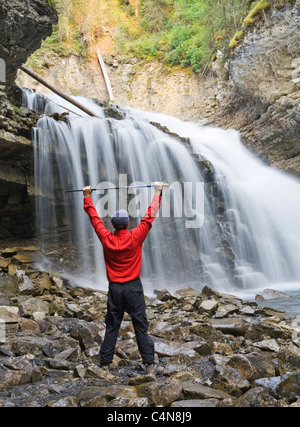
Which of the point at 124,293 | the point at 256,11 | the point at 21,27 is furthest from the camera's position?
the point at 256,11

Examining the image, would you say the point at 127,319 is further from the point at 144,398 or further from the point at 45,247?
the point at 45,247

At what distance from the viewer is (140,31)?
27.0 m

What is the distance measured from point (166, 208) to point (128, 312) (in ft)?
28.6

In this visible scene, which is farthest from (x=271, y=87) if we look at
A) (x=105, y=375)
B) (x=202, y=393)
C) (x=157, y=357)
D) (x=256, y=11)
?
(x=202, y=393)

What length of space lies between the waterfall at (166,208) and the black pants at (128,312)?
6192mm

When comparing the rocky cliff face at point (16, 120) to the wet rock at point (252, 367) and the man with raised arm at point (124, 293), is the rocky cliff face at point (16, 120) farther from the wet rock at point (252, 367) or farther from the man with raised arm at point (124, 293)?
the wet rock at point (252, 367)

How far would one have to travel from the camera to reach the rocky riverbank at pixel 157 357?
258cm

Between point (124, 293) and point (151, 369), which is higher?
point (124, 293)

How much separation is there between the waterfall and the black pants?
6.19 metres

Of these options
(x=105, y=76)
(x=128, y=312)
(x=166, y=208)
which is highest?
(x=105, y=76)

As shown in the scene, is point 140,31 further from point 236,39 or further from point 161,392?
point 161,392

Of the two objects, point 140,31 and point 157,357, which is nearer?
point 157,357

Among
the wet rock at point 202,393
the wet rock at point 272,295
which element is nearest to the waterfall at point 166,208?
the wet rock at point 272,295

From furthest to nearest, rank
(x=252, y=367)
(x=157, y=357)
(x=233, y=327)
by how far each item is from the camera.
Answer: (x=233, y=327) → (x=157, y=357) → (x=252, y=367)
